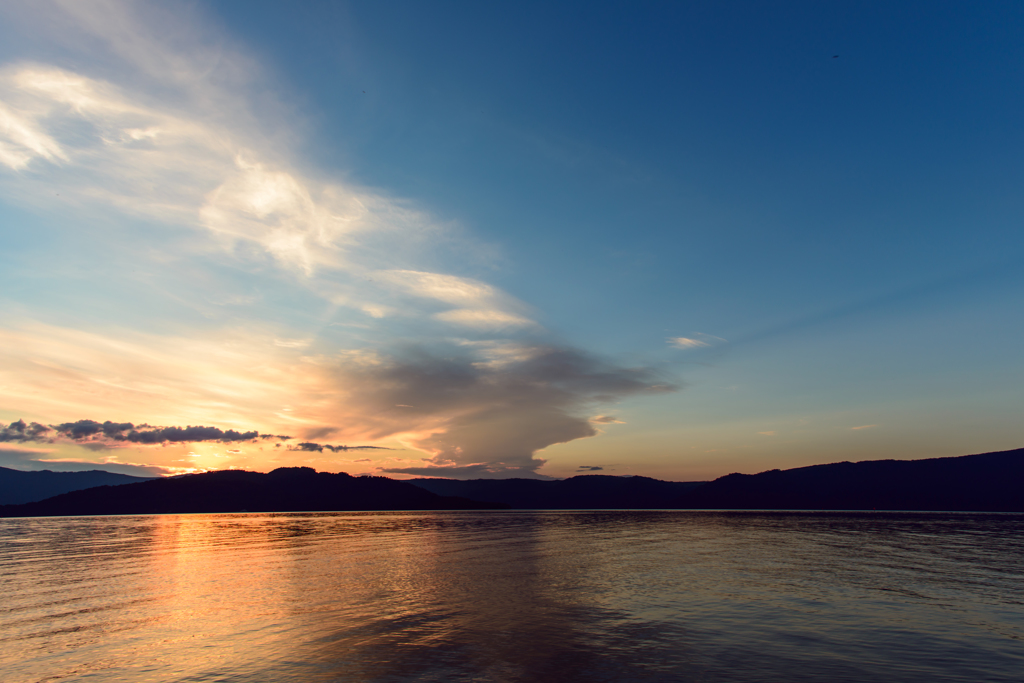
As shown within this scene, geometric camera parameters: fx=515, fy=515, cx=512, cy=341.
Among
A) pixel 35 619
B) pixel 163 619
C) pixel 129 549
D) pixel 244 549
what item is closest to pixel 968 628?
pixel 163 619

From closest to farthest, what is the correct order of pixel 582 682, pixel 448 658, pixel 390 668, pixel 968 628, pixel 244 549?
pixel 582 682
pixel 390 668
pixel 448 658
pixel 968 628
pixel 244 549

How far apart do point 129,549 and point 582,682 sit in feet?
301

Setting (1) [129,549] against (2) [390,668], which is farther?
(1) [129,549]

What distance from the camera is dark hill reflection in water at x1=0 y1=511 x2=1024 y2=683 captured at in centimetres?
2117

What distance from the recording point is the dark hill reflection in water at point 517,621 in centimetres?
2117

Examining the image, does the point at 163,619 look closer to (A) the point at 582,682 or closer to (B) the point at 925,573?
(A) the point at 582,682

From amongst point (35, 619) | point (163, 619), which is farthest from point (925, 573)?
point (35, 619)

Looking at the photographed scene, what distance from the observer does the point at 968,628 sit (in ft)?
92.6

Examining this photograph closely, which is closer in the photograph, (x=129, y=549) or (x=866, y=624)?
(x=866, y=624)

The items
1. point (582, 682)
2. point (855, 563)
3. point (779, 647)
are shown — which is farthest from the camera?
point (855, 563)

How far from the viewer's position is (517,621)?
97.7ft

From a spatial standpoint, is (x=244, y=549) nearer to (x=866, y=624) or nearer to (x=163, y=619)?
(x=163, y=619)

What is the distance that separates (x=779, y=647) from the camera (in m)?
24.0

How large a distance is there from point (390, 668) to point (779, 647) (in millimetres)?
17742
